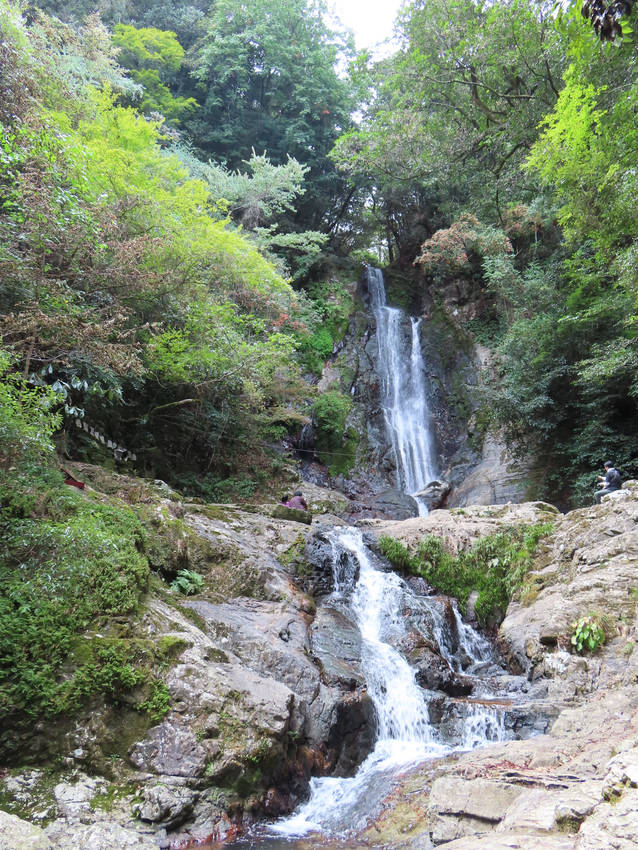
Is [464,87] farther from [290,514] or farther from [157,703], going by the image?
[157,703]

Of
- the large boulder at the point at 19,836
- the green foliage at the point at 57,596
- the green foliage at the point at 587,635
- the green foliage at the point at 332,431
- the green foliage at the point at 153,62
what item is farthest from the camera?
the green foliage at the point at 153,62

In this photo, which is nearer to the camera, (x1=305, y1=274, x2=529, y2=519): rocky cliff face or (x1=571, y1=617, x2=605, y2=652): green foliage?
(x1=571, y1=617, x2=605, y2=652): green foliage

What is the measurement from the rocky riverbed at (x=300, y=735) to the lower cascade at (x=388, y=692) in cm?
21

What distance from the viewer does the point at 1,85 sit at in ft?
22.8

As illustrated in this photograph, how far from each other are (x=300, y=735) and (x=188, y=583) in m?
2.25

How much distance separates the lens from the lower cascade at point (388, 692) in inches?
161

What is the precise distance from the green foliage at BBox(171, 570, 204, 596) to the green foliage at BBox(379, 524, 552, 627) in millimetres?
4708

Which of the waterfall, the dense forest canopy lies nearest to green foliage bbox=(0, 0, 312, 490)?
the dense forest canopy

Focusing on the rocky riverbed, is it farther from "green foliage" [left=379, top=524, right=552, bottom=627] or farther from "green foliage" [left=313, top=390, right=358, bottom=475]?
"green foliage" [left=313, top=390, right=358, bottom=475]

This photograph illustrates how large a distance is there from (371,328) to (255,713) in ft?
62.0

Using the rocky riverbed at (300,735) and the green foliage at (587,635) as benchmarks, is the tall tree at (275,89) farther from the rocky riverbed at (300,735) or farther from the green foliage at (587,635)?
the green foliage at (587,635)

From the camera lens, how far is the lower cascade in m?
4.10

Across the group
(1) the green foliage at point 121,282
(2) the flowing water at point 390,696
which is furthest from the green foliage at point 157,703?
(1) the green foliage at point 121,282

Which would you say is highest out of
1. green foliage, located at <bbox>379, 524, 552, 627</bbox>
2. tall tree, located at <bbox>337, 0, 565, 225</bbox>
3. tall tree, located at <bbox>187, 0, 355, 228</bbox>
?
tall tree, located at <bbox>187, 0, 355, 228</bbox>
